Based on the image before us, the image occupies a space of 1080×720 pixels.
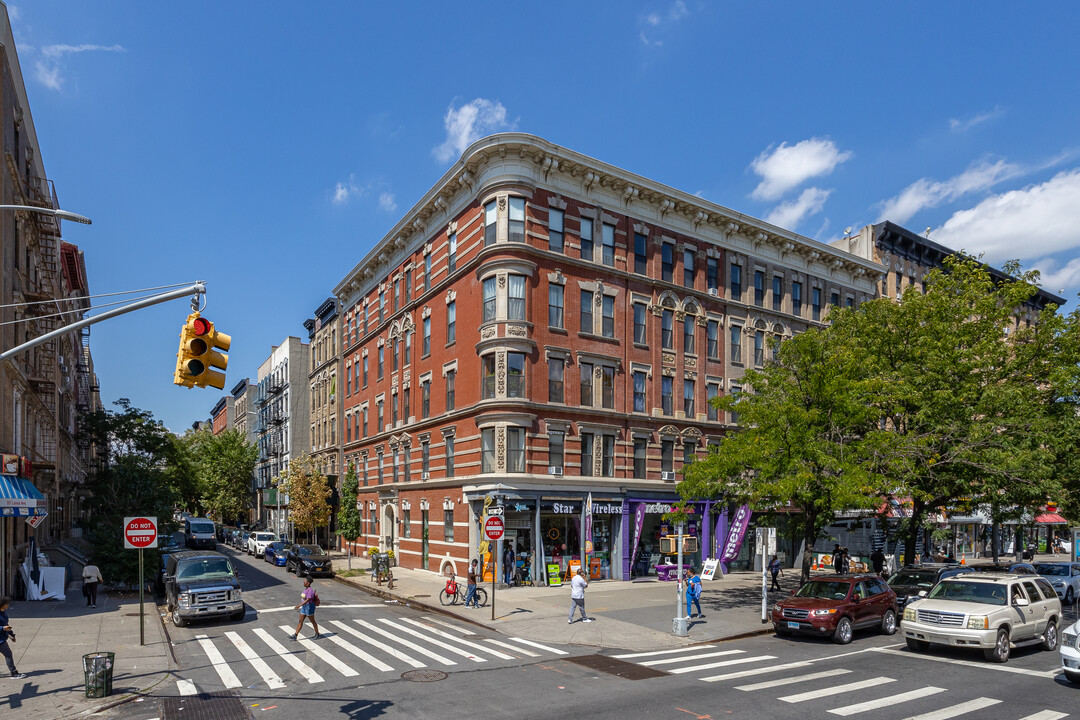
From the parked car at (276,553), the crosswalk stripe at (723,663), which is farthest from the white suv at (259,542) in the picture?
the crosswalk stripe at (723,663)

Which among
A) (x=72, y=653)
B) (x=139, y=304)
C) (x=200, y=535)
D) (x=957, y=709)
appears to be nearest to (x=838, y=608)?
(x=957, y=709)

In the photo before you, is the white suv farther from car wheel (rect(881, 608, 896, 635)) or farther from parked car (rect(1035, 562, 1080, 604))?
parked car (rect(1035, 562, 1080, 604))

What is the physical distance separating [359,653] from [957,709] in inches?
501

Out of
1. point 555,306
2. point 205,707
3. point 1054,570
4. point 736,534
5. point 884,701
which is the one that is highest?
point 555,306

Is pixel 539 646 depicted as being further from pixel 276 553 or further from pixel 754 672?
pixel 276 553

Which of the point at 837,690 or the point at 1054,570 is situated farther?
the point at 1054,570

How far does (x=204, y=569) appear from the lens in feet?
→ 75.8

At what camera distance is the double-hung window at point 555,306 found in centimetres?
3306

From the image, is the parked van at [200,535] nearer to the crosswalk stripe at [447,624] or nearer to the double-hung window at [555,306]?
the crosswalk stripe at [447,624]

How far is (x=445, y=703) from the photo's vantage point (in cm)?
1294

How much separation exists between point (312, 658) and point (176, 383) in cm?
908

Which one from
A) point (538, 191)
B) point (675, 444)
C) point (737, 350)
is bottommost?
point (675, 444)

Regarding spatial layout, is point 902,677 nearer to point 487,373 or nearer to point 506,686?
point 506,686

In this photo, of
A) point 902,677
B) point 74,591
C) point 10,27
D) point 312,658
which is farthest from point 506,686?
point 10,27
